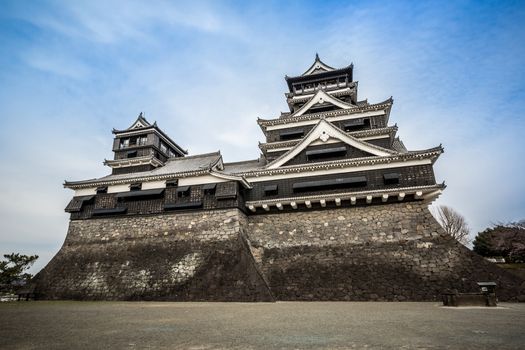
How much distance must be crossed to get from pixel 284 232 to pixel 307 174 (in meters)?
3.89

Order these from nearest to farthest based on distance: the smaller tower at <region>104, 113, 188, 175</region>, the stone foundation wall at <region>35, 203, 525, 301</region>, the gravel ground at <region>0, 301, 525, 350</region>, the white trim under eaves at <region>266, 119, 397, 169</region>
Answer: the gravel ground at <region>0, 301, 525, 350</region>
the stone foundation wall at <region>35, 203, 525, 301</region>
the white trim under eaves at <region>266, 119, 397, 169</region>
the smaller tower at <region>104, 113, 188, 175</region>

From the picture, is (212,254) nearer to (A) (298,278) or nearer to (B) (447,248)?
(A) (298,278)

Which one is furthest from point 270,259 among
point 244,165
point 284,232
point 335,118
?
point 335,118

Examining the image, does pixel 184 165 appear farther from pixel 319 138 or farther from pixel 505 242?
pixel 505 242

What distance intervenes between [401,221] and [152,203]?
15.5 m

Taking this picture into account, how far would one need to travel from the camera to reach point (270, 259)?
51.9 feet

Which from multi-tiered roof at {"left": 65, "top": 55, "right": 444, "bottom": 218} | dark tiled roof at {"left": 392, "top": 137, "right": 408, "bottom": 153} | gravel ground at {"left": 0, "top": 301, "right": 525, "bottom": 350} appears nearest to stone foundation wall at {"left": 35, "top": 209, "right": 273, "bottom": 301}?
multi-tiered roof at {"left": 65, "top": 55, "right": 444, "bottom": 218}

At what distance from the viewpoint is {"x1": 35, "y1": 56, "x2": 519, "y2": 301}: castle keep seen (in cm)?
1347

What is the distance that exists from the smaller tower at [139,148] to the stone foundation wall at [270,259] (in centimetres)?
702

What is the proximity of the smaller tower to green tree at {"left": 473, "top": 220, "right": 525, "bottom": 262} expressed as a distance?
96.3ft

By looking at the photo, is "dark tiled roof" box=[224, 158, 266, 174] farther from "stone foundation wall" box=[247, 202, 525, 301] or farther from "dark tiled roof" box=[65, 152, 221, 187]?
"stone foundation wall" box=[247, 202, 525, 301]

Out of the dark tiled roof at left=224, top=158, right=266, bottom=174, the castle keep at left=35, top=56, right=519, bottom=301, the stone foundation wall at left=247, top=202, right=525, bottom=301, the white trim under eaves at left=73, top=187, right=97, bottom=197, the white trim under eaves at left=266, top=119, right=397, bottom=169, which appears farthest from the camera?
the dark tiled roof at left=224, top=158, right=266, bottom=174

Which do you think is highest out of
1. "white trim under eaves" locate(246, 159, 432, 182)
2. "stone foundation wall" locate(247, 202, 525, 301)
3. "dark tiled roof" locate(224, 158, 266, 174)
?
"dark tiled roof" locate(224, 158, 266, 174)

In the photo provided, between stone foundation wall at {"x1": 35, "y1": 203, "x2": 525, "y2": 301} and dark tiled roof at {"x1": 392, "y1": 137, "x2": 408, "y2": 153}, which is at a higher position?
dark tiled roof at {"x1": 392, "y1": 137, "x2": 408, "y2": 153}
